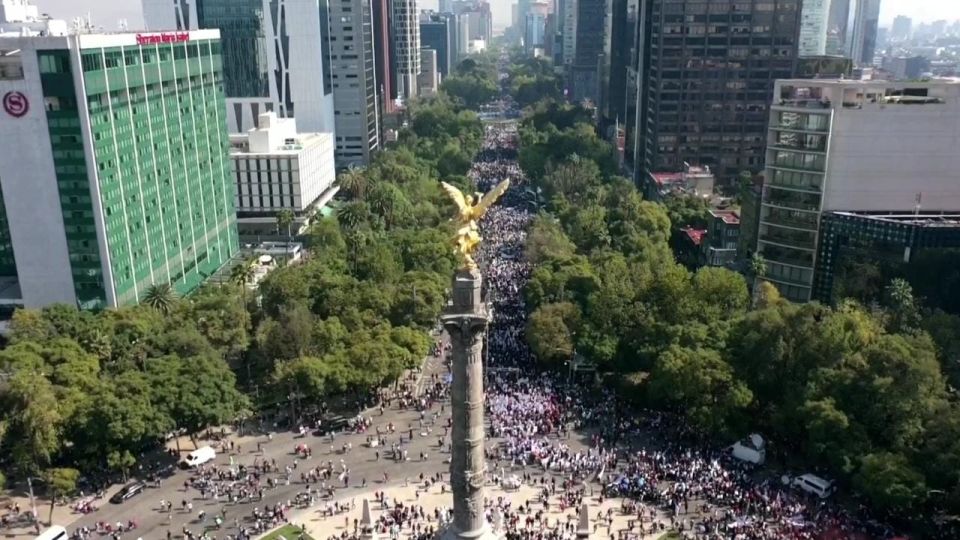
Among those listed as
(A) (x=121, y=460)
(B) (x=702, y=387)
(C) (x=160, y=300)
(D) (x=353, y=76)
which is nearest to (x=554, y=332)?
(B) (x=702, y=387)

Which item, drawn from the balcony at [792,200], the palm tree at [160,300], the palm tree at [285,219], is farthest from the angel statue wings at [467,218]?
the palm tree at [285,219]

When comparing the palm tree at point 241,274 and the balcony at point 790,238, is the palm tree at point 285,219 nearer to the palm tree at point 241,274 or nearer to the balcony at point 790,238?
the palm tree at point 241,274

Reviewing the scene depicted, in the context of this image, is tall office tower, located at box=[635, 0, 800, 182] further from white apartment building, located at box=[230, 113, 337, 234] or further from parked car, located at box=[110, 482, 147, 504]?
parked car, located at box=[110, 482, 147, 504]

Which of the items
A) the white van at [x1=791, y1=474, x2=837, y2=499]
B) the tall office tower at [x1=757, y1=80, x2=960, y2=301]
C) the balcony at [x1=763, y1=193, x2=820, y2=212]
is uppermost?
the tall office tower at [x1=757, y1=80, x2=960, y2=301]

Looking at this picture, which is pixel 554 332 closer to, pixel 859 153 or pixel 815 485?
pixel 815 485

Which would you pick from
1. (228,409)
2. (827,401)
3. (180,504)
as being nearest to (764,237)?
(827,401)

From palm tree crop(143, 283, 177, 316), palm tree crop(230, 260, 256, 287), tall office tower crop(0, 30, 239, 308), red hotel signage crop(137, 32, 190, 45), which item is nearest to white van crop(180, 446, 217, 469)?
palm tree crop(143, 283, 177, 316)
